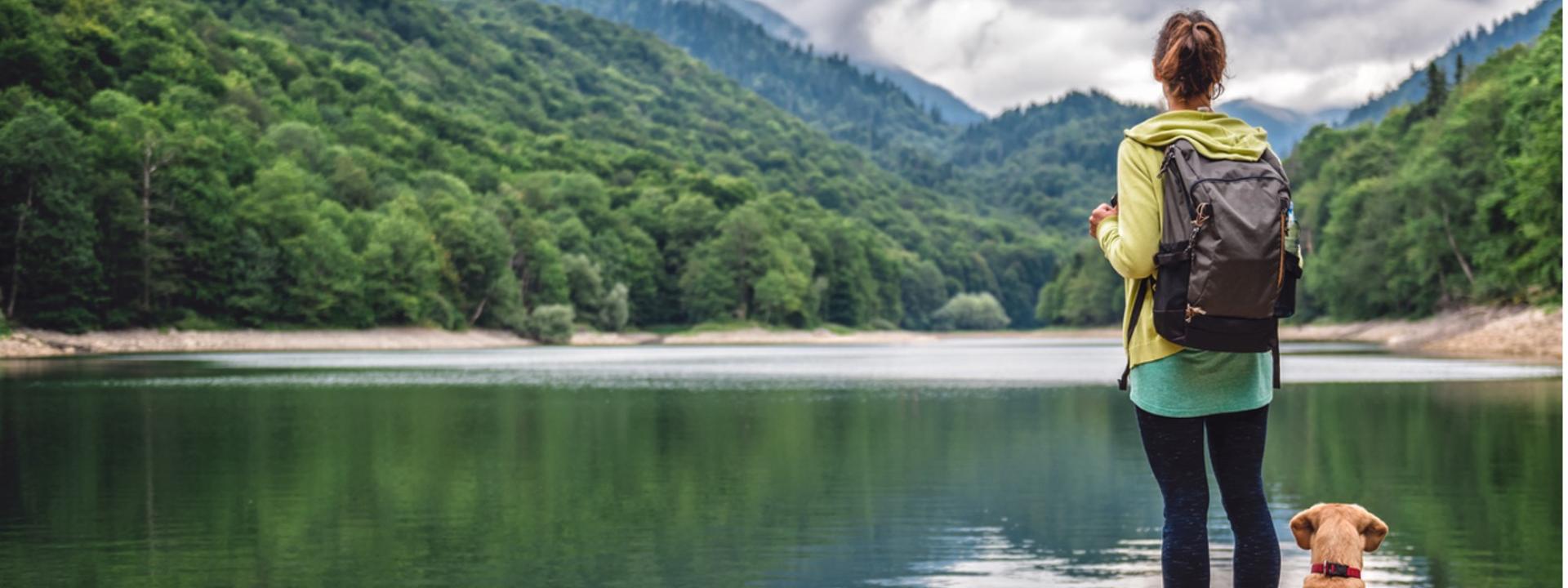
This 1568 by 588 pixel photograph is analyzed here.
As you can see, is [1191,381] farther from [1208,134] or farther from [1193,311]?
[1208,134]

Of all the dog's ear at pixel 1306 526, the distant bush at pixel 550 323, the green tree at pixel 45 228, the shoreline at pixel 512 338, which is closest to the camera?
the dog's ear at pixel 1306 526

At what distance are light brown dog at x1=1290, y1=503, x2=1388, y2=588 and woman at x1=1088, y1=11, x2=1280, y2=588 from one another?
0.13 m

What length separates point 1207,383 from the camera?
4363 mm

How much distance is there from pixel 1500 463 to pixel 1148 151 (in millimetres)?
14881

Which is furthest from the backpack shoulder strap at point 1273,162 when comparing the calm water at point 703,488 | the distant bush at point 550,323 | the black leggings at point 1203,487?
the distant bush at point 550,323

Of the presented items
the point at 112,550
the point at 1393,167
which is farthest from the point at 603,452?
the point at 1393,167

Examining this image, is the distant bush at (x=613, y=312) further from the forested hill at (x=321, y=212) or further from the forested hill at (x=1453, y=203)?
the forested hill at (x=1453, y=203)

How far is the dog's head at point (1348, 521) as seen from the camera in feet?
14.3

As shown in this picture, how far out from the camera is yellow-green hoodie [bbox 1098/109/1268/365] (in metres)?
4.33

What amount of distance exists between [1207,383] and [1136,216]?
0.56 m

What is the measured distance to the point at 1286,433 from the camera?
74.1 feet

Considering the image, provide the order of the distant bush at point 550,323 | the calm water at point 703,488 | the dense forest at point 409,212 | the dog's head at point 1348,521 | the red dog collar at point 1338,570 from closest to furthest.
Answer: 1. the red dog collar at point 1338,570
2. the dog's head at point 1348,521
3. the calm water at point 703,488
4. the dense forest at point 409,212
5. the distant bush at point 550,323

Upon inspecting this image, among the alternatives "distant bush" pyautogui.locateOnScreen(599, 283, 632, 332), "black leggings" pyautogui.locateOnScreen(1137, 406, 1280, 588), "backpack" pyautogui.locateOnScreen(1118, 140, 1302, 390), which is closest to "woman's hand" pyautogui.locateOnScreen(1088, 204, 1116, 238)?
"backpack" pyautogui.locateOnScreen(1118, 140, 1302, 390)

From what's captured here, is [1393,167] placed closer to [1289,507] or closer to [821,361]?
[821,361]
